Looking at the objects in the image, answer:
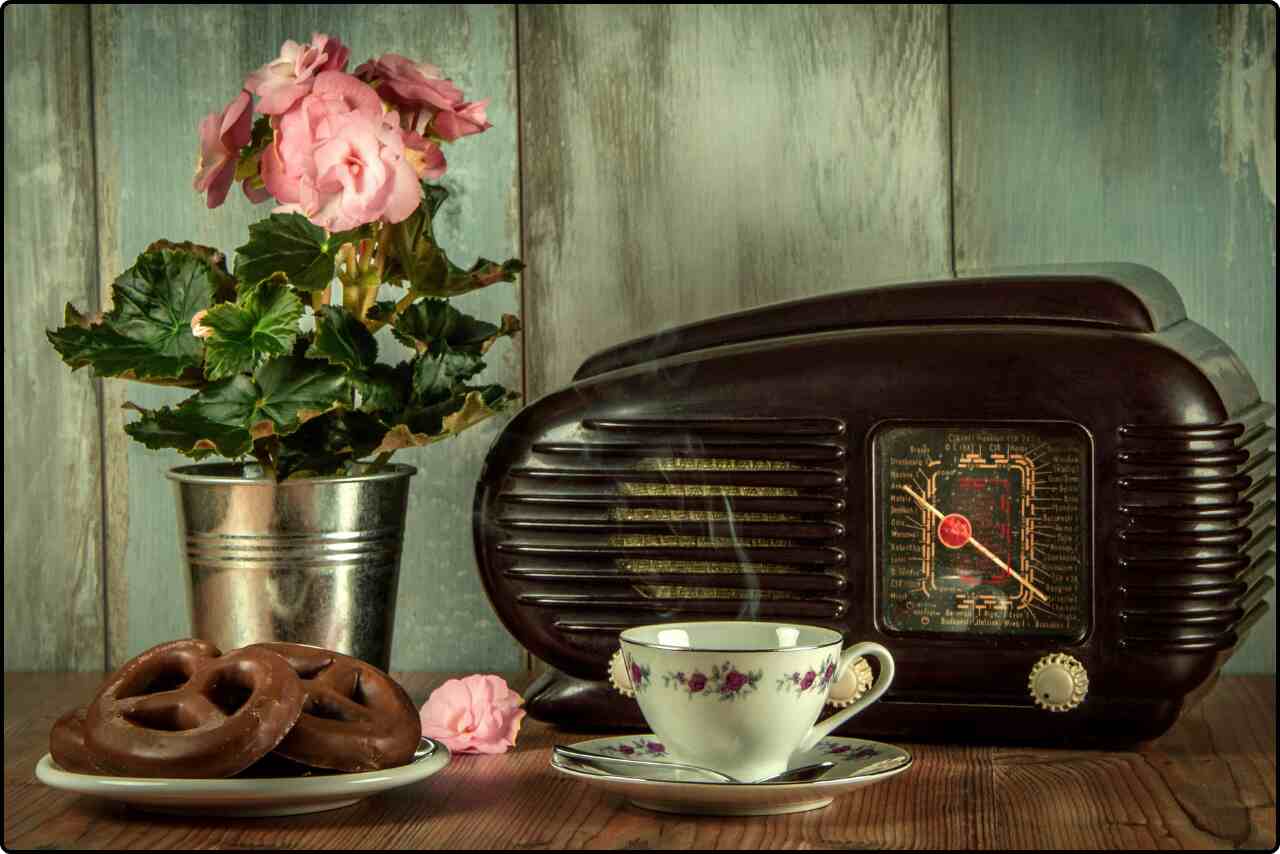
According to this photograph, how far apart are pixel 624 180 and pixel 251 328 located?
0.42 meters

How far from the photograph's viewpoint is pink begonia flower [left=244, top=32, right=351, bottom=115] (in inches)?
39.4

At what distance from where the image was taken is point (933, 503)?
3.23 ft

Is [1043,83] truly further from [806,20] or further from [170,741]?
[170,741]

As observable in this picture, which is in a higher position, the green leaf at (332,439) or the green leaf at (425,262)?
the green leaf at (425,262)

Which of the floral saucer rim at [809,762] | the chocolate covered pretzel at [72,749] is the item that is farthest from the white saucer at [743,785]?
the chocolate covered pretzel at [72,749]

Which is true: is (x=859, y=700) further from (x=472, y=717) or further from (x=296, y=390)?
(x=296, y=390)

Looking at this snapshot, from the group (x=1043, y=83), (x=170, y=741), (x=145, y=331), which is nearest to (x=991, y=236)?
(x=1043, y=83)

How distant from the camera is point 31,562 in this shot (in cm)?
137

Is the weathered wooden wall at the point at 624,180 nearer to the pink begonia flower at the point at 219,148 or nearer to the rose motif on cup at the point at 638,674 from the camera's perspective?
the pink begonia flower at the point at 219,148

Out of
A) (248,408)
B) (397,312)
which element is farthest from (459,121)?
(248,408)

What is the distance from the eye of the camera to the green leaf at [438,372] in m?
1.08

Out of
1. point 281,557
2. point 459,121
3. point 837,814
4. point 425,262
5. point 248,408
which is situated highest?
point 459,121

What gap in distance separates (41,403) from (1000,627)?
0.90 meters

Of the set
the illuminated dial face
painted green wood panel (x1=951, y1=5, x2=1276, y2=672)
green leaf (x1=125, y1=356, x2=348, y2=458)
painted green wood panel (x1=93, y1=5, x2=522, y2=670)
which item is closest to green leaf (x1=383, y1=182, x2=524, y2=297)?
A: green leaf (x1=125, y1=356, x2=348, y2=458)
